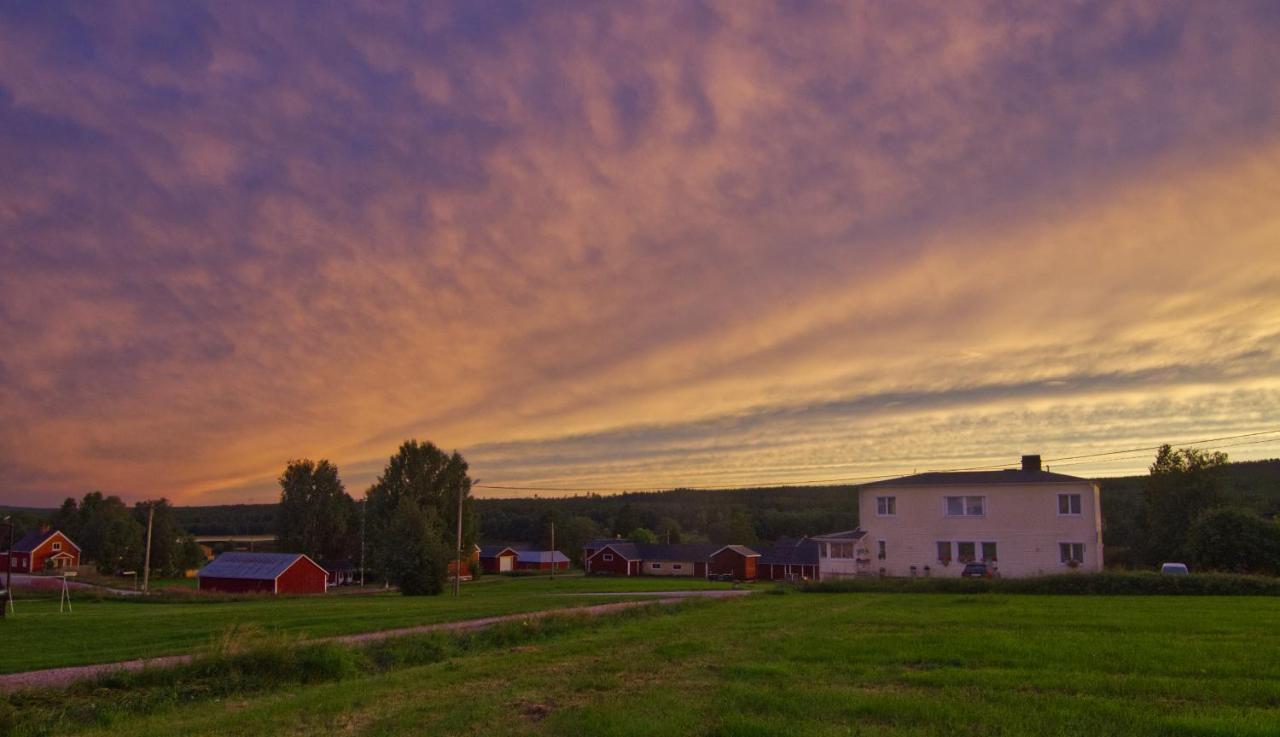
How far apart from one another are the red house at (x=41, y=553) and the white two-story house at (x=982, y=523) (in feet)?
306

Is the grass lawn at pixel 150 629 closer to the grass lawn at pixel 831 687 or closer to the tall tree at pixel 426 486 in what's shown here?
the grass lawn at pixel 831 687

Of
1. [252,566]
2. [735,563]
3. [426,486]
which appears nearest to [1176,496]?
[735,563]

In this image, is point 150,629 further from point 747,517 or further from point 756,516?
point 756,516

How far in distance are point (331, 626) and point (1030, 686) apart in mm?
20659

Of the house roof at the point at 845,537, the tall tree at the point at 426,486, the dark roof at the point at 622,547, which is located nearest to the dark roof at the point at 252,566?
the tall tree at the point at 426,486

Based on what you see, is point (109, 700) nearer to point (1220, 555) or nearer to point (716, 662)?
point (716, 662)

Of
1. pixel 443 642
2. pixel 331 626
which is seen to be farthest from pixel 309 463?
pixel 443 642

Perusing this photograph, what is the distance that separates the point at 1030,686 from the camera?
11.1 metres

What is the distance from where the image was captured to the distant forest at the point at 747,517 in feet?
297

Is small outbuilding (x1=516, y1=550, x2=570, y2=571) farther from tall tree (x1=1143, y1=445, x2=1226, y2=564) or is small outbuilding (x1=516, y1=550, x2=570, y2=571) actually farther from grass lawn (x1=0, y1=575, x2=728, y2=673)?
grass lawn (x1=0, y1=575, x2=728, y2=673)

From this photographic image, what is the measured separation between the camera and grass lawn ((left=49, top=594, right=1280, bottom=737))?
30.3 feet

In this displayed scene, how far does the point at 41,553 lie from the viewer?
95.2m

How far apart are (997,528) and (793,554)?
42.4 metres

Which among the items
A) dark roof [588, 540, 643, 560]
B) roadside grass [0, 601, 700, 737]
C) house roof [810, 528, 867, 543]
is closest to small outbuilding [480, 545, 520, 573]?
dark roof [588, 540, 643, 560]
